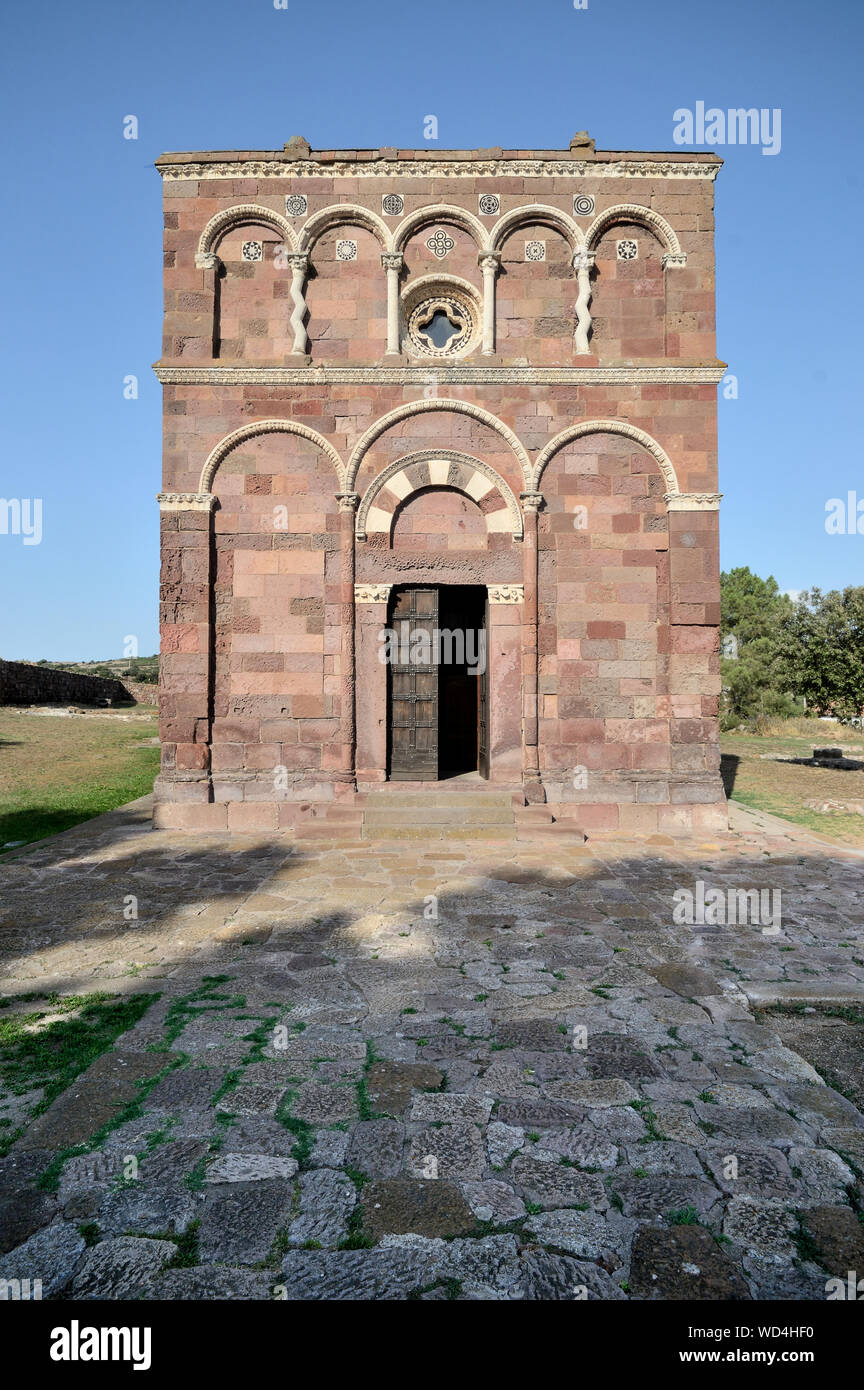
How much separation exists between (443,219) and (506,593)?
17.8ft

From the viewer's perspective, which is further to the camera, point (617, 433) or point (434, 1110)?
Result: point (617, 433)

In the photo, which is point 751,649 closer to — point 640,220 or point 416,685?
point 640,220

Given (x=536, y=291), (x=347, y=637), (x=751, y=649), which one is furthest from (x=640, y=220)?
(x=751, y=649)

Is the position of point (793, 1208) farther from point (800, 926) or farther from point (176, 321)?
point (176, 321)

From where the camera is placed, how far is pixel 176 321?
32.4 ft

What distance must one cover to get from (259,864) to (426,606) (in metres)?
4.33

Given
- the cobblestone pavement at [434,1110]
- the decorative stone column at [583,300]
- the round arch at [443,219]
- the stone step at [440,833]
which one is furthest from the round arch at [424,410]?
the cobblestone pavement at [434,1110]

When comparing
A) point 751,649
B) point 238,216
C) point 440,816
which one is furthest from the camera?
point 751,649

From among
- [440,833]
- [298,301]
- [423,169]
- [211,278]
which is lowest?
[440,833]

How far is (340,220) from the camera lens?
397 inches

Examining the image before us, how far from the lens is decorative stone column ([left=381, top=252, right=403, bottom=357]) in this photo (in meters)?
9.89

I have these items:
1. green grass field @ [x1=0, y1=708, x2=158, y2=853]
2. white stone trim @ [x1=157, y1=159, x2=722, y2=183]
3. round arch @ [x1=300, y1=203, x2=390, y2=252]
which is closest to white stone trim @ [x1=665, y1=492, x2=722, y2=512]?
white stone trim @ [x1=157, y1=159, x2=722, y2=183]
